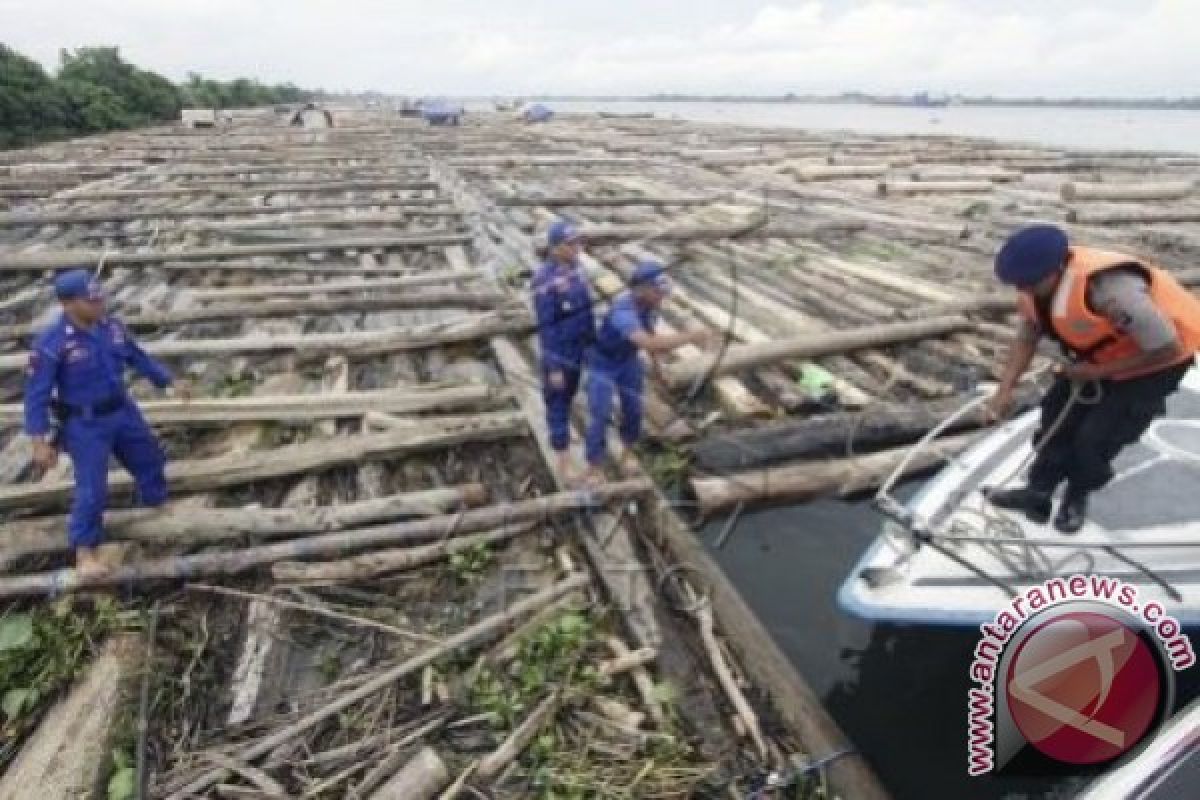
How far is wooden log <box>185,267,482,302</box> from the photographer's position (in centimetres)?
1115

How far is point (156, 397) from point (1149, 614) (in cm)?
909

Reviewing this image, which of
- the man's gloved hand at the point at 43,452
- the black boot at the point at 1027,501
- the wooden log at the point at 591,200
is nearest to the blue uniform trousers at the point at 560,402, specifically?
the black boot at the point at 1027,501

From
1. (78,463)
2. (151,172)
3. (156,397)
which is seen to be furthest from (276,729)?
(151,172)

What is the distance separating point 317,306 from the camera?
10.6 m

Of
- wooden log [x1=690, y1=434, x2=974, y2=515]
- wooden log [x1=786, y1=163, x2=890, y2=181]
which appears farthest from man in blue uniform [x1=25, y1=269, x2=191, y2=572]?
wooden log [x1=786, y1=163, x2=890, y2=181]

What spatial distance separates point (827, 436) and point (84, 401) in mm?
6313

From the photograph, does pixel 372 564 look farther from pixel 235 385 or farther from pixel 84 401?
pixel 235 385

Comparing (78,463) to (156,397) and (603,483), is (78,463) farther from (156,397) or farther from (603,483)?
(603,483)

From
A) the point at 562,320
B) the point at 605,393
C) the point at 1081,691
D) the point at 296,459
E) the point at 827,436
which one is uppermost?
the point at 562,320

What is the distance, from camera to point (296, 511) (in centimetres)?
608

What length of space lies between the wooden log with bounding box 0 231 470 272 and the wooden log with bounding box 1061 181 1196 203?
14756 mm

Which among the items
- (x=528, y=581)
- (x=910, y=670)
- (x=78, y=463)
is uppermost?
(x=78, y=463)

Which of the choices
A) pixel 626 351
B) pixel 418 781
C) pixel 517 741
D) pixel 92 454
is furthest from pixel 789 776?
pixel 92 454

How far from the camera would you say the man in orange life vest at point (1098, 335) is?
4.66 m
